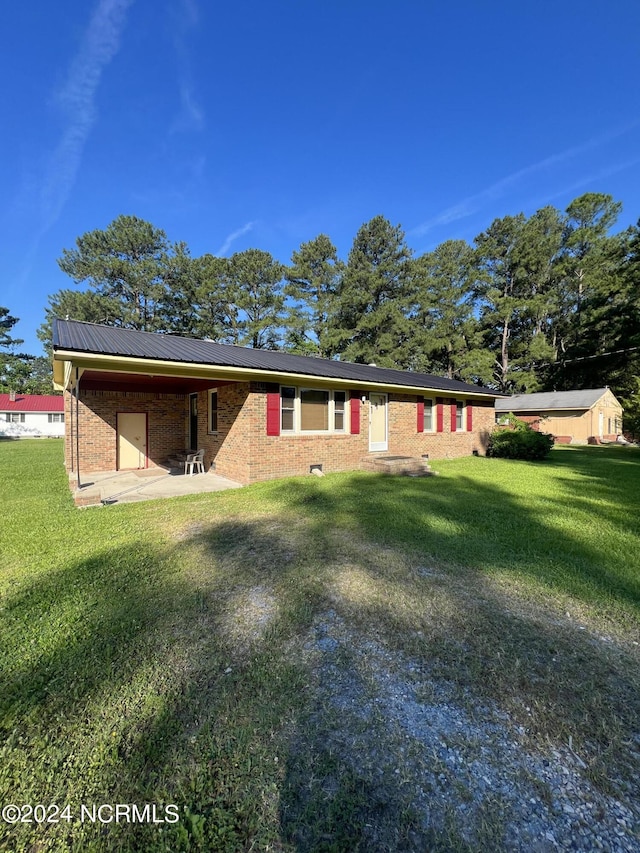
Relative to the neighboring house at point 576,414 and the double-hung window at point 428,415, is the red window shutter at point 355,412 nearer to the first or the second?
the double-hung window at point 428,415

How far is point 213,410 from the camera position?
34.5 ft

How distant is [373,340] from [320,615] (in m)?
29.3

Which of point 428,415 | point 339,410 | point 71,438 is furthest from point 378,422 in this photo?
point 71,438

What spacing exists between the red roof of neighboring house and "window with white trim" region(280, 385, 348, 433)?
35734mm

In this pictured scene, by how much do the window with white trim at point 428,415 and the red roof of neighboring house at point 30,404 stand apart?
3659cm

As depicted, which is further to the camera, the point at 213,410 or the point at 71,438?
the point at 213,410

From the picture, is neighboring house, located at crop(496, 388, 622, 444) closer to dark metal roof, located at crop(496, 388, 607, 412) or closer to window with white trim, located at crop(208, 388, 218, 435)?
dark metal roof, located at crop(496, 388, 607, 412)

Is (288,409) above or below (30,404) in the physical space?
below

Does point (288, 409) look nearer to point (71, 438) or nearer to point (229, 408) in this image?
point (229, 408)

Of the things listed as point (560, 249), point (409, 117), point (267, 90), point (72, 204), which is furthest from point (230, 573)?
point (560, 249)

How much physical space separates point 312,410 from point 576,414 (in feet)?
74.2

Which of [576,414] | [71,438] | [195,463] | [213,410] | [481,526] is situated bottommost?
[481,526]

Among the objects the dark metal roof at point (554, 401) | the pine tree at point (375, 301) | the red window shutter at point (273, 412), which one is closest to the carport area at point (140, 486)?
the red window shutter at point (273, 412)

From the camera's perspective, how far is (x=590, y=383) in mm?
31797
